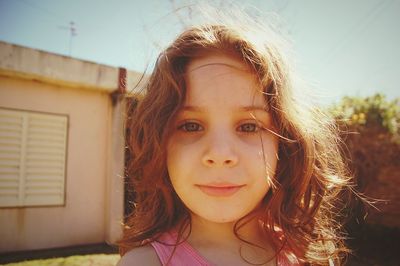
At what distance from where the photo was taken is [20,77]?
19.2ft

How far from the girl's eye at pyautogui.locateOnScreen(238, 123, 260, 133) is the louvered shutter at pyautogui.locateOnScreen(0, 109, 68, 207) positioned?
5.66 meters

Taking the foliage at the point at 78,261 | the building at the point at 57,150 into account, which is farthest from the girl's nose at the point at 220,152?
the building at the point at 57,150

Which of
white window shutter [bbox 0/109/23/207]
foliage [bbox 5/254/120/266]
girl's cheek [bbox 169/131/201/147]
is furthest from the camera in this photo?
white window shutter [bbox 0/109/23/207]

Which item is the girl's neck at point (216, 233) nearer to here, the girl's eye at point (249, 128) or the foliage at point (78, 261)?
the girl's eye at point (249, 128)

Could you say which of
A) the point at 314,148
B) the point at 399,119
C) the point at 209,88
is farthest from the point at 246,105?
the point at 399,119

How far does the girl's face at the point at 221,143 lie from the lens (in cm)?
119

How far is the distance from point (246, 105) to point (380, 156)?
20.0ft

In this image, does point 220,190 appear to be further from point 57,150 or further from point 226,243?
point 57,150

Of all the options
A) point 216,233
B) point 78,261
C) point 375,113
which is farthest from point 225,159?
point 375,113

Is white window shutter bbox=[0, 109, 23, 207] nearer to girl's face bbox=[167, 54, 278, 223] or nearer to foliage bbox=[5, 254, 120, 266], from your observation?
foliage bbox=[5, 254, 120, 266]

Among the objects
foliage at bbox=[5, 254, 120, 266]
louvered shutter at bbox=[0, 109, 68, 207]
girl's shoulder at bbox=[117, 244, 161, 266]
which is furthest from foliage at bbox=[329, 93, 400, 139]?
girl's shoulder at bbox=[117, 244, 161, 266]

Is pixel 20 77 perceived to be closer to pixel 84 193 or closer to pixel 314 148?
pixel 84 193

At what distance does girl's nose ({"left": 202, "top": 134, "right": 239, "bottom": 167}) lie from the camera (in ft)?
3.80

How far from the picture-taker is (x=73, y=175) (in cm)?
631
